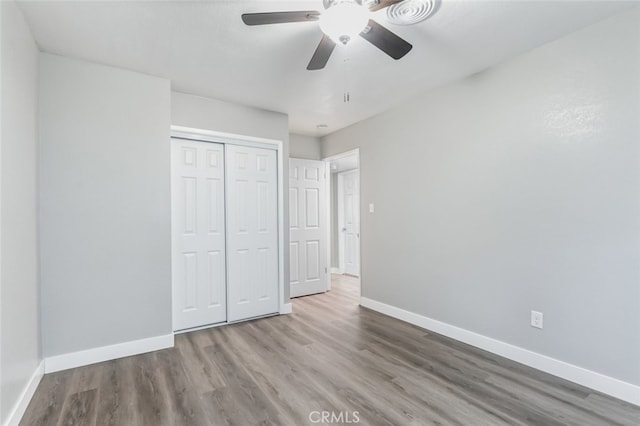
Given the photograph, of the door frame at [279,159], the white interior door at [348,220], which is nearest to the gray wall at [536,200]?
the door frame at [279,159]

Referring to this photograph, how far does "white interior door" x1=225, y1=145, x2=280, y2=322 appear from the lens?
337cm

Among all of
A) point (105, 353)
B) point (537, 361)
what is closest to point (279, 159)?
point (105, 353)

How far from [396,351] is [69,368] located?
8.44ft

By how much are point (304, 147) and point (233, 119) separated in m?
1.45

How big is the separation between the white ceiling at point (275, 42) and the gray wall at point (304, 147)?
145 centimetres

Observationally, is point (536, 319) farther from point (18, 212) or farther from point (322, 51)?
point (18, 212)

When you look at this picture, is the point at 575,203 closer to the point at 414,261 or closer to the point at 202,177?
the point at 414,261

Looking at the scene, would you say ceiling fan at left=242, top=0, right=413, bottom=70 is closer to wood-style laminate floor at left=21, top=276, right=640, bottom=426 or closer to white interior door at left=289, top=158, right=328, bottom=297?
wood-style laminate floor at left=21, top=276, right=640, bottom=426

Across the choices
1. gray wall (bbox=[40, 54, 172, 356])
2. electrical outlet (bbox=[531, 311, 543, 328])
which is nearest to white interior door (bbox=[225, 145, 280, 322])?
gray wall (bbox=[40, 54, 172, 356])

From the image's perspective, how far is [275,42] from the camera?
2.14 meters

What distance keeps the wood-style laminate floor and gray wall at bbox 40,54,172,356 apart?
1.17ft

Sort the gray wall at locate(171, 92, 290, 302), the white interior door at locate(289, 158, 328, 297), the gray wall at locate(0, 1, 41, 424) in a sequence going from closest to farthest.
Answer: the gray wall at locate(0, 1, 41, 424) < the gray wall at locate(171, 92, 290, 302) < the white interior door at locate(289, 158, 328, 297)

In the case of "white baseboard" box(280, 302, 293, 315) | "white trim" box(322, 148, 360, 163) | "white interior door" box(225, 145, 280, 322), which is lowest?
"white baseboard" box(280, 302, 293, 315)
